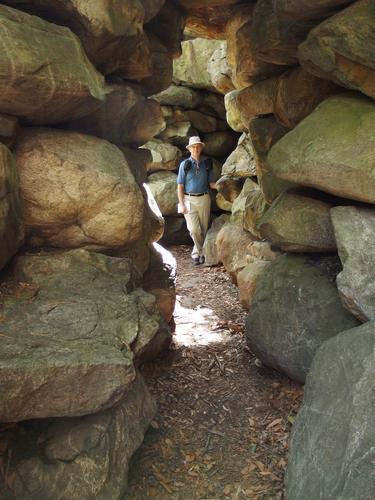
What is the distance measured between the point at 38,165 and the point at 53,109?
0.51m

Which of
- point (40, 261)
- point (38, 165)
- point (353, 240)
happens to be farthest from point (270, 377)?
point (38, 165)

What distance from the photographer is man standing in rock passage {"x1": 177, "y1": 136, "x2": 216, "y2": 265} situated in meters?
10.3

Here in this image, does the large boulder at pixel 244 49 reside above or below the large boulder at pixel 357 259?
above

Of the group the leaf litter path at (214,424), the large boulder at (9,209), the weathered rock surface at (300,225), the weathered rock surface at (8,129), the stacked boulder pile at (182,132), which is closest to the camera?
the large boulder at (9,209)

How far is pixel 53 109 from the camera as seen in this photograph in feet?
12.9

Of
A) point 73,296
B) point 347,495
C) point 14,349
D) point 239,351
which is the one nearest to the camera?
point 347,495

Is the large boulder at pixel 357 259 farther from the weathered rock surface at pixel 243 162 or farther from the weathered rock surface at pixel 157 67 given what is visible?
the weathered rock surface at pixel 243 162

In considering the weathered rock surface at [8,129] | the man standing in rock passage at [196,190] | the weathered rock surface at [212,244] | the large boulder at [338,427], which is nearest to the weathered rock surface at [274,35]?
the weathered rock surface at [8,129]

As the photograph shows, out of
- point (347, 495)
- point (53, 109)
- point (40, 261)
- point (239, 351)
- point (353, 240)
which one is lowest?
point (239, 351)

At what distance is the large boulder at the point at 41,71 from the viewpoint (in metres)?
3.34

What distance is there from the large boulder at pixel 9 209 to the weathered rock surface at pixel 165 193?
9.09m

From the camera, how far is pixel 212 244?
1095 centimetres

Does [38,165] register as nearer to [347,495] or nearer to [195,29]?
[347,495]

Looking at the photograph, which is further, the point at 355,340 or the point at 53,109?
the point at 53,109
